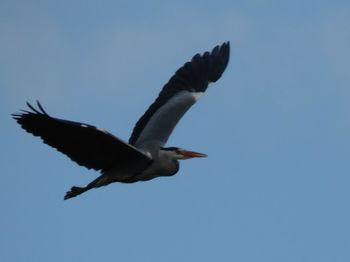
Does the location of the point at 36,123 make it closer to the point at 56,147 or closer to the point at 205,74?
the point at 56,147

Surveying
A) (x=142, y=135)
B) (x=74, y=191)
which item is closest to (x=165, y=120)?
(x=142, y=135)

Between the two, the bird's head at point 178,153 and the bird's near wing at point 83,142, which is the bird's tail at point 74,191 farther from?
the bird's head at point 178,153

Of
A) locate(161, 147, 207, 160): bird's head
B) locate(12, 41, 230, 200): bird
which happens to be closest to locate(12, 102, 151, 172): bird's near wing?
locate(12, 41, 230, 200): bird

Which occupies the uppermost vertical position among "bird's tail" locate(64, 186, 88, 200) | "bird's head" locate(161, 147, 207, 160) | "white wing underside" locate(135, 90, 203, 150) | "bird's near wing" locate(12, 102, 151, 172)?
"white wing underside" locate(135, 90, 203, 150)


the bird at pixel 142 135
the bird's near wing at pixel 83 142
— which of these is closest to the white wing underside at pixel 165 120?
the bird at pixel 142 135

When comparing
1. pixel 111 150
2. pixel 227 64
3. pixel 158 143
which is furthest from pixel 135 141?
pixel 227 64

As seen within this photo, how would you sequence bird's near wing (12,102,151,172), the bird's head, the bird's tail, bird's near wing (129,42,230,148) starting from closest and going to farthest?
bird's near wing (12,102,151,172) < the bird's tail < the bird's head < bird's near wing (129,42,230,148)

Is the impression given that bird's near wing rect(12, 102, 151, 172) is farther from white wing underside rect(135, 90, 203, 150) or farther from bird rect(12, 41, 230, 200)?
white wing underside rect(135, 90, 203, 150)

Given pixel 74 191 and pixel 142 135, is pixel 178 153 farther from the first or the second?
pixel 74 191
